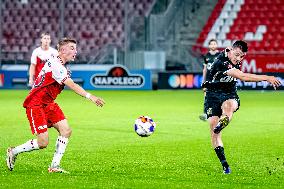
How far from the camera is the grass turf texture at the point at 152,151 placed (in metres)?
10.5

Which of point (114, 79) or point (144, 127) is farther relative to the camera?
point (114, 79)

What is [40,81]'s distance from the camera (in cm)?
1115

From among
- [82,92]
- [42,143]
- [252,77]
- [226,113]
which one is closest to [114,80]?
[226,113]

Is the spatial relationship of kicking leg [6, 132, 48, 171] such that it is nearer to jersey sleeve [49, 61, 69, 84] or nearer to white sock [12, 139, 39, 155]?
white sock [12, 139, 39, 155]

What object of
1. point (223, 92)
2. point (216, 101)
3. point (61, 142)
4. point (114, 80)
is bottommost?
point (114, 80)

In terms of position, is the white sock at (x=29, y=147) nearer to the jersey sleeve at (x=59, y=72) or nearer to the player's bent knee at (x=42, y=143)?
the player's bent knee at (x=42, y=143)

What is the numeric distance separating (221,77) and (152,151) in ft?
10.4

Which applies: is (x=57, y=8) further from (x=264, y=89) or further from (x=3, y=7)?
(x=264, y=89)

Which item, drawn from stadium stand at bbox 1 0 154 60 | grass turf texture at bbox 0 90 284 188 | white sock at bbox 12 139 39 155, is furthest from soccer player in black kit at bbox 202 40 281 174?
stadium stand at bbox 1 0 154 60

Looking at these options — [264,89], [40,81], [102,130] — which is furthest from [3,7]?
[40,81]

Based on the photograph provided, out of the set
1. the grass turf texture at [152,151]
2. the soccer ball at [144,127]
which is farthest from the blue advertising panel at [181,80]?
the soccer ball at [144,127]

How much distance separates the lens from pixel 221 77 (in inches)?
453

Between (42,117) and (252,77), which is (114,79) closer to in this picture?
(42,117)

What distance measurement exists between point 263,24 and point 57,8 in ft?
38.7
